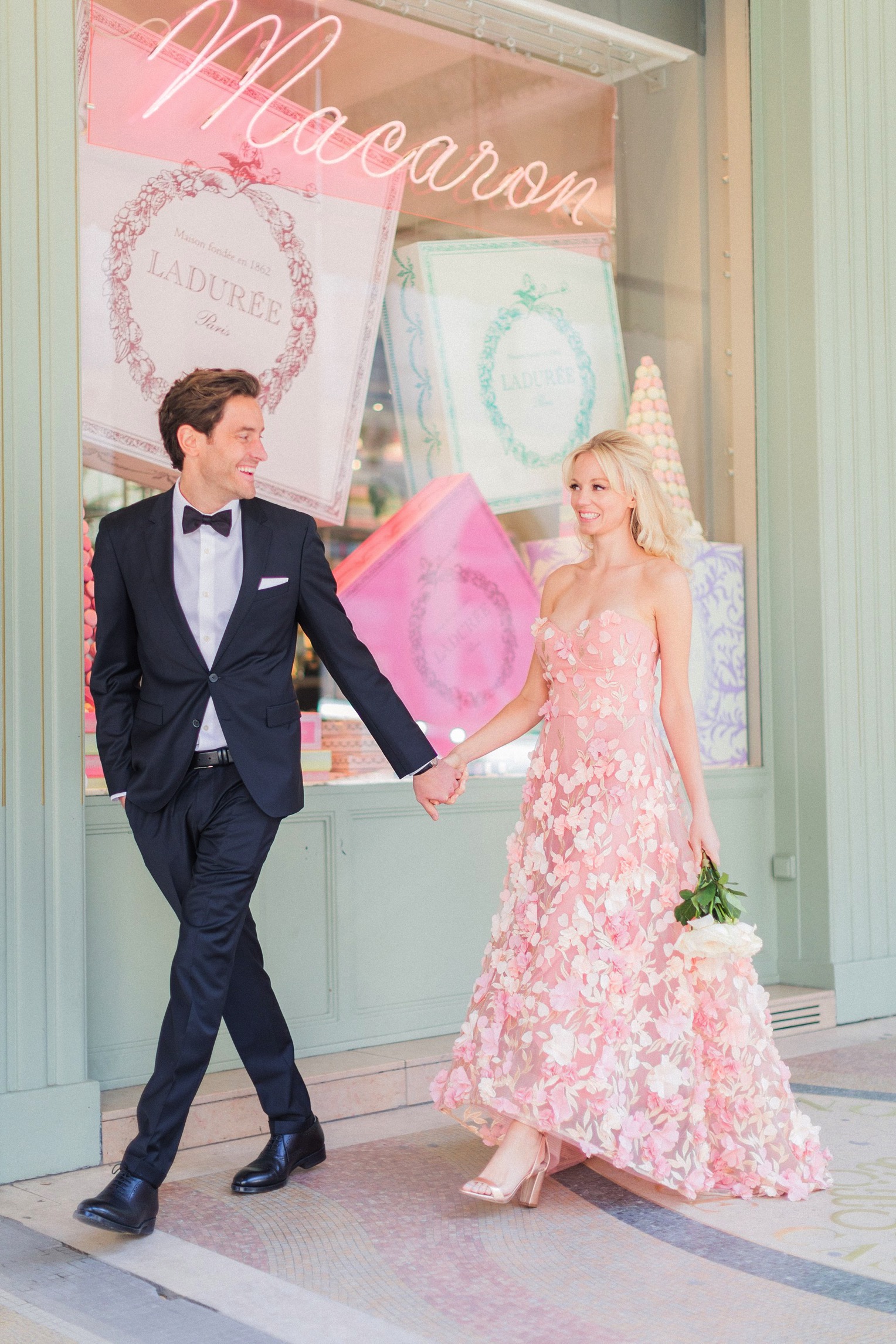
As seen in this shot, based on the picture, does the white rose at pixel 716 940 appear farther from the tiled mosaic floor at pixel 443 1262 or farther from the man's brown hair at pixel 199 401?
the man's brown hair at pixel 199 401

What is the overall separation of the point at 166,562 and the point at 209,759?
0.43 metres

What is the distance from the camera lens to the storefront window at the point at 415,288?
3.96 m

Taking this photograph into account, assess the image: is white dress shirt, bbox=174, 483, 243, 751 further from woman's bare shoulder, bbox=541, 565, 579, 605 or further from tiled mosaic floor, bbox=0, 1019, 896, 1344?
tiled mosaic floor, bbox=0, 1019, 896, 1344

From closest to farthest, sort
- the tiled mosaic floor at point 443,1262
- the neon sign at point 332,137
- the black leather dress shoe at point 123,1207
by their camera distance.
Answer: the tiled mosaic floor at point 443,1262 → the black leather dress shoe at point 123,1207 → the neon sign at point 332,137

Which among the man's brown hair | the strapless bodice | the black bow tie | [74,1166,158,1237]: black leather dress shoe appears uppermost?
the man's brown hair

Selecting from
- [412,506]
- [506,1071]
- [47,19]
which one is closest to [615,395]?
[412,506]

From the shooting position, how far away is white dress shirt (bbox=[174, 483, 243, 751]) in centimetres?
297

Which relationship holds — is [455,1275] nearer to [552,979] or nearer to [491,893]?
[552,979]

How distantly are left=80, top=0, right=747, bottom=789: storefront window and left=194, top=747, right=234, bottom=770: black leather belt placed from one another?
3.53 feet

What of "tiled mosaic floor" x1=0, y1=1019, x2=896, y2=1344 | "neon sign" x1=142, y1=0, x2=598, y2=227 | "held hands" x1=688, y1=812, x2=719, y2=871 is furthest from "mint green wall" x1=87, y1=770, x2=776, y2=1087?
"neon sign" x1=142, y1=0, x2=598, y2=227

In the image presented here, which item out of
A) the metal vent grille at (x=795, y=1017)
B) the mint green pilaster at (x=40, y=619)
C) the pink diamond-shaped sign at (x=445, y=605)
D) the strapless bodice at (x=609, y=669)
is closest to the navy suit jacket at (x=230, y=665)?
the mint green pilaster at (x=40, y=619)

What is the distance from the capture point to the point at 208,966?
2.84 metres

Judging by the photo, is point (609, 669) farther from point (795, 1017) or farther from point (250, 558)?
point (795, 1017)

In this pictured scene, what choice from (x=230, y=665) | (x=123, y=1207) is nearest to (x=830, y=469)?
(x=230, y=665)
